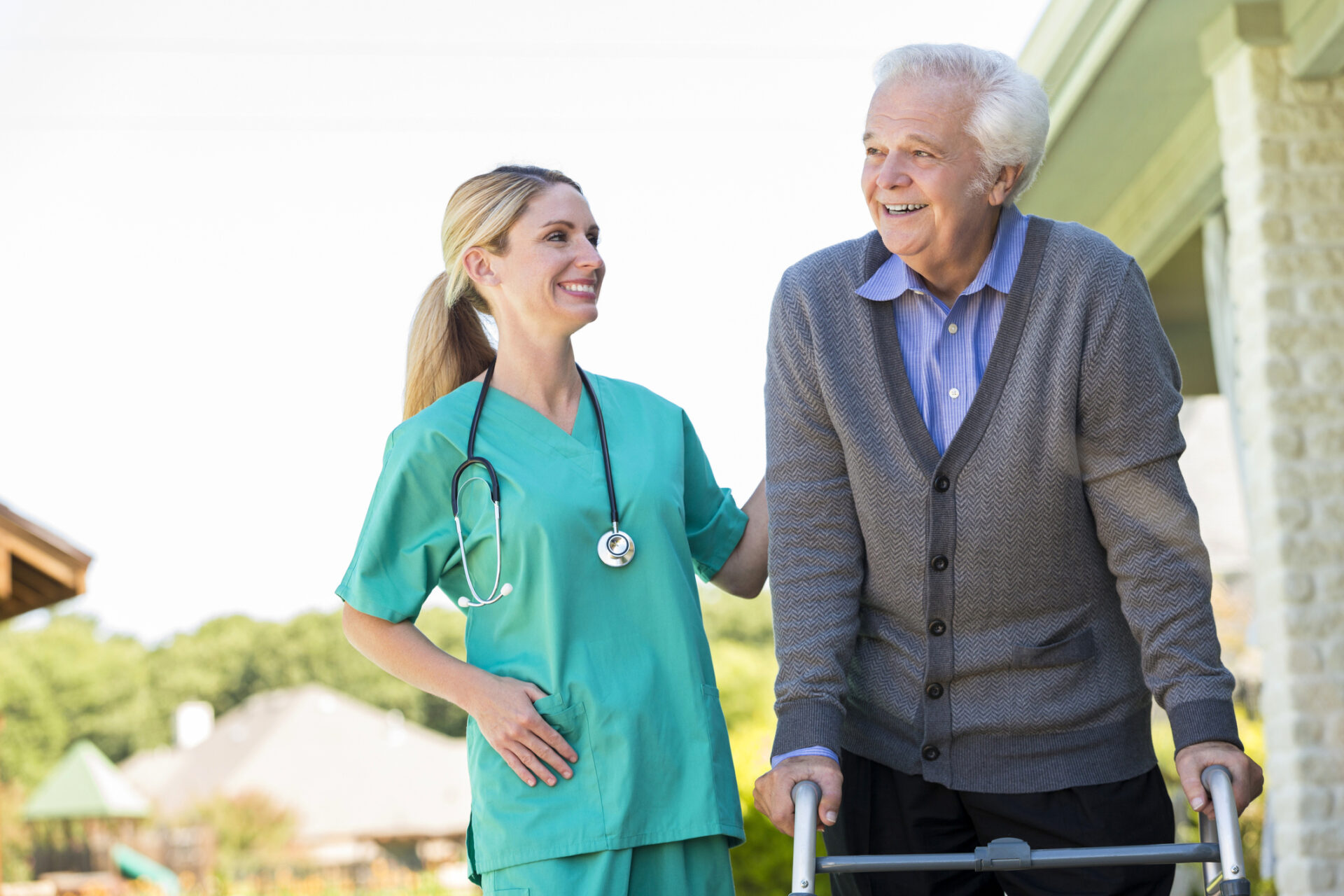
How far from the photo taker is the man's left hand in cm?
186

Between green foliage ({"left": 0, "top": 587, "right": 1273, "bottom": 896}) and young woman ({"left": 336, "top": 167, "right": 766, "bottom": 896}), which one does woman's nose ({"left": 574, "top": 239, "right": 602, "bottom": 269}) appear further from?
green foliage ({"left": 0, "top": 587, "right": 1273, "bottom": 896})

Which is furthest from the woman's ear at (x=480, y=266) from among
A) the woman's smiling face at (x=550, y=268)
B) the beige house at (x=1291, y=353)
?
the beige house at (x=1291, y=353)

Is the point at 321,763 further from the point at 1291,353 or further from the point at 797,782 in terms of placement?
the point at 797,782

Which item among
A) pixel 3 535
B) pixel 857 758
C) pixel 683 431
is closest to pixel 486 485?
pixel 683 431

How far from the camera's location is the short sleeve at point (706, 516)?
2510mm

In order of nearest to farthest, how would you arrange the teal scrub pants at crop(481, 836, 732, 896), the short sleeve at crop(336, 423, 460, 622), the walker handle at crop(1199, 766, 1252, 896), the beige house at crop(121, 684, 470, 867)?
the walker handle at crop(1199, 766, 1252, 896), the teal scrub pants at crop(481, 836, 732, 896), the short sleeve at crop(336, 423, 460, 622), the beige house at crop(121, 684, 470, 867)

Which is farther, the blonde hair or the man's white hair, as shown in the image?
the blonde hair

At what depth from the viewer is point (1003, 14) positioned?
23.1 m

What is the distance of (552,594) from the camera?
2.16 m

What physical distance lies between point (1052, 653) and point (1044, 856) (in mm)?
327

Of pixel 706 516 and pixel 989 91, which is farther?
pixel 706 516

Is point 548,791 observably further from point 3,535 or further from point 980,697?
point 3,535

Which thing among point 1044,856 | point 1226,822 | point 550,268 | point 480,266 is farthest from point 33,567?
point 1226,822

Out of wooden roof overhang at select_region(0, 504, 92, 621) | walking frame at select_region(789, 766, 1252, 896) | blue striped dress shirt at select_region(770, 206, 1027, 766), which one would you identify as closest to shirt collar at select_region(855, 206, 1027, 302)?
blue striped dress shirt at select_region(770, 206, 1027, 766)
